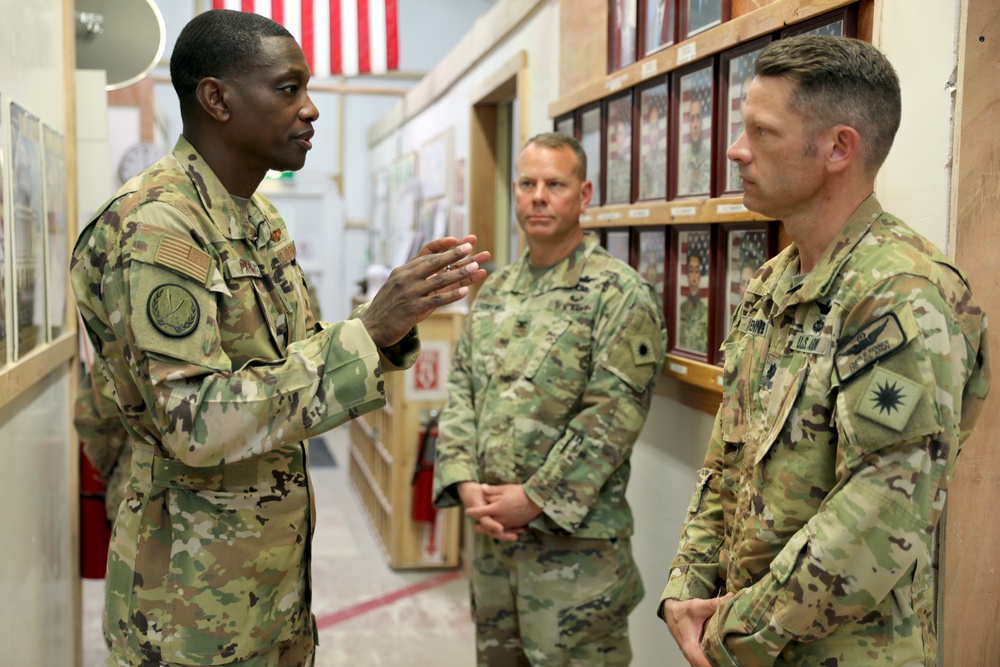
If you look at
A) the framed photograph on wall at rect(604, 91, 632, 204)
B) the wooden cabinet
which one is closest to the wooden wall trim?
the framed photograph on wall at rect(604, 91, 632, 204)

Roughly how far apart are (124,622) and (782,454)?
3.70 feet

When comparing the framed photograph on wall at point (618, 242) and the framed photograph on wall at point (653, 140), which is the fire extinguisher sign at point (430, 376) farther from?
the framed photograph on wall at point (653, 140)

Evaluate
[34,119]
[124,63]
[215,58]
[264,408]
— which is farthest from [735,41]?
[124,63]

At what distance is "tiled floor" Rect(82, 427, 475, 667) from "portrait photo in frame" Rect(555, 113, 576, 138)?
202cm

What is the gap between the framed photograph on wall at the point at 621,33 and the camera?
2723mm

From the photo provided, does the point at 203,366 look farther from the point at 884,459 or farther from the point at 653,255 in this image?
the point at 653,255

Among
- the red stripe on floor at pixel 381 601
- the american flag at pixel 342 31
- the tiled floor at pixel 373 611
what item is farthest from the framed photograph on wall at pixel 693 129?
the american flag at pixel 342 31

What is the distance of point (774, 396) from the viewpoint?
56.1 inches

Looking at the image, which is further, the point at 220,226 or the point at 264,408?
the point at 220,226

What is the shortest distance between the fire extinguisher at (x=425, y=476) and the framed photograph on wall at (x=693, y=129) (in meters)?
2.36

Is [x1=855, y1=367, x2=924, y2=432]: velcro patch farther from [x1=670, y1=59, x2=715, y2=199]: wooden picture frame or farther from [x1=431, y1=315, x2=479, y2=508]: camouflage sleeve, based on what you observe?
[x1=431, y1=315, x2=479, y2=508]: camouflage sleeve

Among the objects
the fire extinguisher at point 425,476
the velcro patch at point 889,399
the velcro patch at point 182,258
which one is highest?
the velcro patch at point 182,258

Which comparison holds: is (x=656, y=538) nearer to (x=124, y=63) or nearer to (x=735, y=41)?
(x=735, y=41)

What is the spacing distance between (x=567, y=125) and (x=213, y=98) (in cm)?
189
